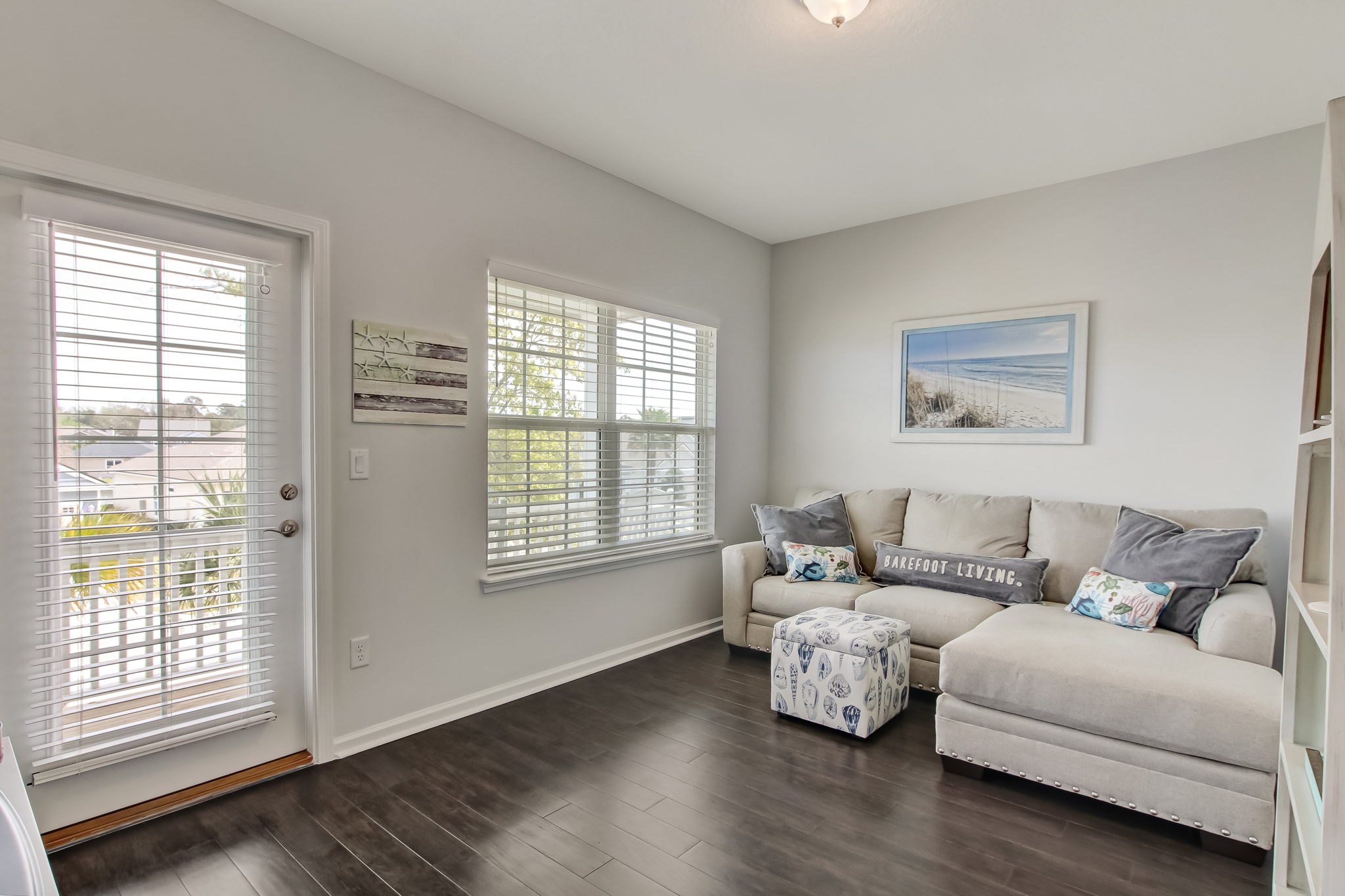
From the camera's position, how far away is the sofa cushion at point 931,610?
3.11 metres

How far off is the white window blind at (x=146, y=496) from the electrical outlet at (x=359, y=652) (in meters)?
0.28

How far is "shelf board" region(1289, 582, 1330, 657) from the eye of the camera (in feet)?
3.78

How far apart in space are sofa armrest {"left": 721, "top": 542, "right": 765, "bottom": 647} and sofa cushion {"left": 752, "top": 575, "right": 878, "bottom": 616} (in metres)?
0.05

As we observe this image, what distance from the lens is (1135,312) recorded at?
345 cm

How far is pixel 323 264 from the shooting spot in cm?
250

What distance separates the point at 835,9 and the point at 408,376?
1994 millimetres

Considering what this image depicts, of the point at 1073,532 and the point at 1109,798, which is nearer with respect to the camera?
the point at 1109,798

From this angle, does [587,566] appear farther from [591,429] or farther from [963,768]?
[963,768]

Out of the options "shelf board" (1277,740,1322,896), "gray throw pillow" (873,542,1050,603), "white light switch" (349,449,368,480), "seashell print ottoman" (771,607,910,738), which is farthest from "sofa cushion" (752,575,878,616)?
"white light switch" (349,449,368,480)

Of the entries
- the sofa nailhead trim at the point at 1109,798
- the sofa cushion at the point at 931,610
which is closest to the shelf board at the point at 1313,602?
the sofa nailhead trim at the point at 1109,798

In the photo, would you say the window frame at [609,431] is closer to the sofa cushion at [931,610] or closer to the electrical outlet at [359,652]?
the electrical outlet at [359,652]

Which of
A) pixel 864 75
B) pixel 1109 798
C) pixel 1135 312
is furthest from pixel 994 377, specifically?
pixel 1109 798

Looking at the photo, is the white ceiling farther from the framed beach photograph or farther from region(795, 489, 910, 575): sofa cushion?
region(795, 489, 910, 575): sofa cushion

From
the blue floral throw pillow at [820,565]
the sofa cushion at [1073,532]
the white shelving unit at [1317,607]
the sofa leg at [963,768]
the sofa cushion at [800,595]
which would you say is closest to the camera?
the white shelving unit at [1317,607]
